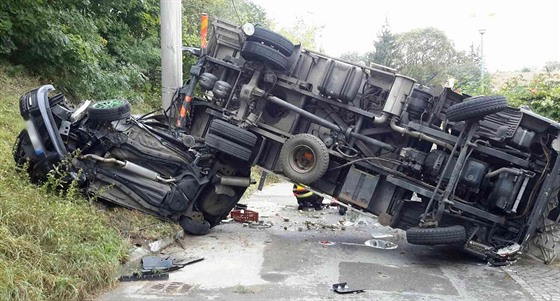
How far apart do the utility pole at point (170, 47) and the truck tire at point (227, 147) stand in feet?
5.82

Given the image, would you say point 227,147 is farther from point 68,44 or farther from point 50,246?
point 68,44

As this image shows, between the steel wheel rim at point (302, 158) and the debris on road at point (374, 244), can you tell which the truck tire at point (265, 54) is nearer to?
the steel wheel rim at point (302, 158)

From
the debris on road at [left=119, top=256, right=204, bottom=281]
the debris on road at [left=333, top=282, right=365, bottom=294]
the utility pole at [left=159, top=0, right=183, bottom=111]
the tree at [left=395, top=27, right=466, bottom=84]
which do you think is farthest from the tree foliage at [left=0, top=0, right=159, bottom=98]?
the tree at [left=395, top=27, right=466, bottom=84]

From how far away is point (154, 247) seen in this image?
19.5 ft

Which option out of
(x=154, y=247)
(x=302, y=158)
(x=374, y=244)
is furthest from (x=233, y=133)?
(x=374, y=244)

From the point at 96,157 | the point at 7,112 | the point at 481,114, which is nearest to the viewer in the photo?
the point at 481,114

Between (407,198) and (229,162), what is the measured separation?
2459mm

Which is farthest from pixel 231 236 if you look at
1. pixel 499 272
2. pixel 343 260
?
pixel 499 272

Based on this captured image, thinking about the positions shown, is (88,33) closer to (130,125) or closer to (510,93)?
(130,125)

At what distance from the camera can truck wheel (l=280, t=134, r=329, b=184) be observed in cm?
660

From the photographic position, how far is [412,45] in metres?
42.7

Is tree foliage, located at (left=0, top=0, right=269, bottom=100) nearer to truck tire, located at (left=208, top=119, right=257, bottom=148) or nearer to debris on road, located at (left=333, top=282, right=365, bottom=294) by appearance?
truck tire, located at (left=208, top=119, right=257, bottom=148)

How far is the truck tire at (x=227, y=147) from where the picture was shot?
682 cm

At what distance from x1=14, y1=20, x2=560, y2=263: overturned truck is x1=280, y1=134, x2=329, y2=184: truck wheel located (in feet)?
0.06
